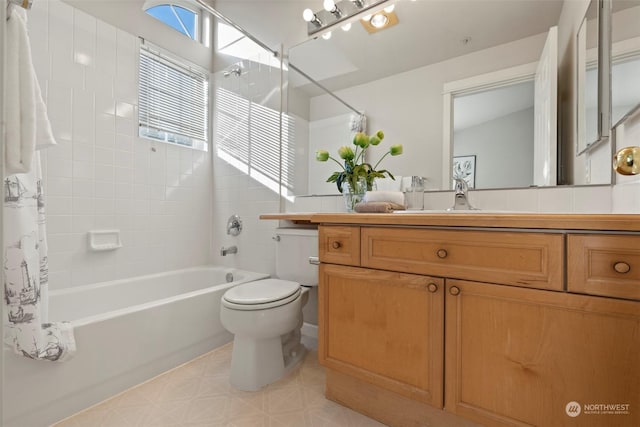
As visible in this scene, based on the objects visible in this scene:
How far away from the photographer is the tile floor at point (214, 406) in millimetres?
1203

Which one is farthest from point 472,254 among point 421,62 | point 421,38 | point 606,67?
point 421,38

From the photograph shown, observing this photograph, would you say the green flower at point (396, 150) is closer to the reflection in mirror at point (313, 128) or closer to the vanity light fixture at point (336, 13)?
the reflection in mirror at point (313, 128)

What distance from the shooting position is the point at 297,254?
1.81 m

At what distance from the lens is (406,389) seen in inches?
41.1

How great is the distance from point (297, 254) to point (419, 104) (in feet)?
3.74

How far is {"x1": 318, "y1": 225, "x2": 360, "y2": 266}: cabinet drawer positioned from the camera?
1184mm

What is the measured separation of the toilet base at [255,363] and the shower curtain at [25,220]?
27.0 inches

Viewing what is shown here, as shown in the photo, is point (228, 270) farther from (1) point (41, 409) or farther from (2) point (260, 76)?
(2) point (260, 76)

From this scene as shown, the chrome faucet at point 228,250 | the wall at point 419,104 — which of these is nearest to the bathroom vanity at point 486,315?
the wall at point 419,104

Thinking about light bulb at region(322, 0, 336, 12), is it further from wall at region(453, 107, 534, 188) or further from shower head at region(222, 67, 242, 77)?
wall at region(453, 107, 534, 188)

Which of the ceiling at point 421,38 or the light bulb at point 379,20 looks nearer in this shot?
the ceiling at point 421,38

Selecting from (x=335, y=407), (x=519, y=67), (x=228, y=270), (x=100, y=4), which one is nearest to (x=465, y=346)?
(x=335, y=407)

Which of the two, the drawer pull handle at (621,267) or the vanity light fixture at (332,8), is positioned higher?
the vanity light fixture at (332,8)

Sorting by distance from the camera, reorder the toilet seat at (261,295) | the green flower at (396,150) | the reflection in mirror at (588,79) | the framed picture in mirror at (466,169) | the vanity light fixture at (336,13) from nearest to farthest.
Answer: the reflection in mirror at (588,79)
the toilet seat at (261,295)
the framed picture in mirror at (466,169)
the green flower at (396,150)
the vanity light fixture at (336,13)
